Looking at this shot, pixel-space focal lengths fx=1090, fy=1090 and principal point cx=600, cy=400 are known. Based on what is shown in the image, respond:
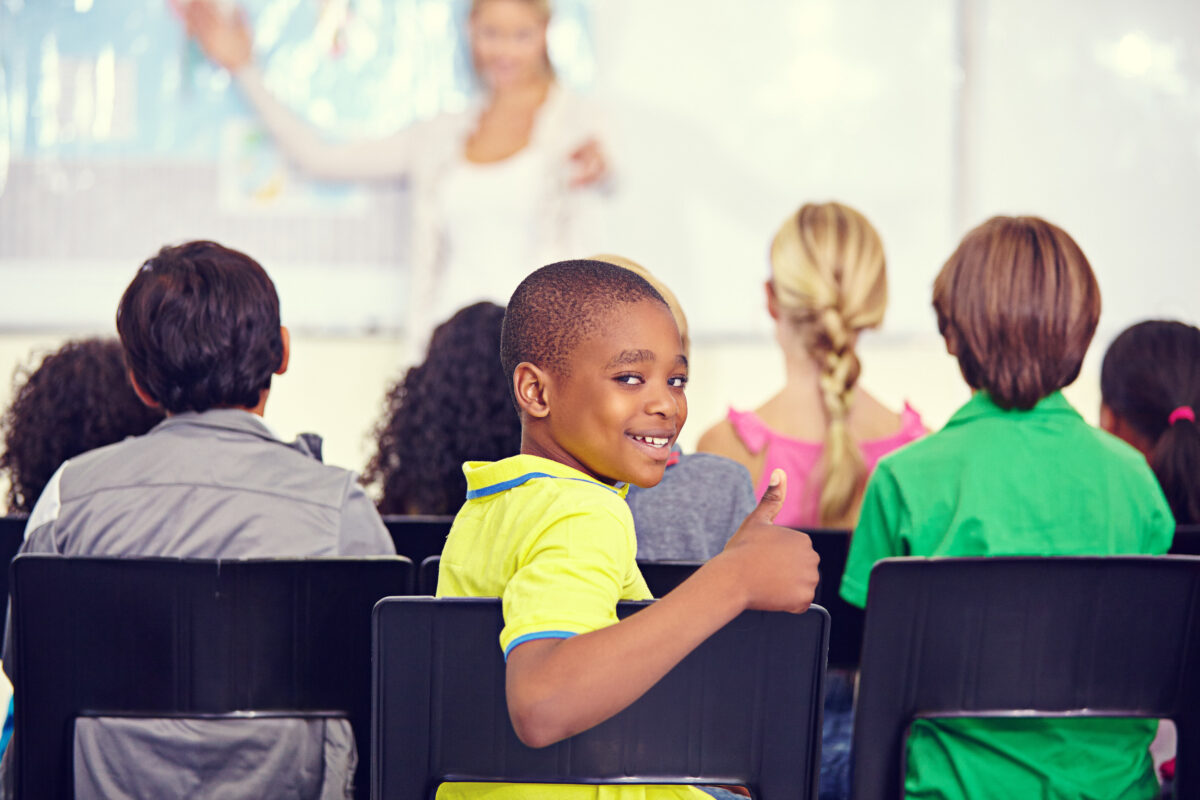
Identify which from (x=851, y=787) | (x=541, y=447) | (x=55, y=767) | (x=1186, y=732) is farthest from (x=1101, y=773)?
(x=55, y=767)

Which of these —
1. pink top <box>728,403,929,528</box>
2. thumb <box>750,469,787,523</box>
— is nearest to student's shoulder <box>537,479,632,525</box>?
thumb <box>750,469,787,523</box>

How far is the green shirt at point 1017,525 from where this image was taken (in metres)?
1.26

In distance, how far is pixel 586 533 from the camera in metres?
0.80

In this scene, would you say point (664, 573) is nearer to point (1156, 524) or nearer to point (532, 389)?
point (532, 389)

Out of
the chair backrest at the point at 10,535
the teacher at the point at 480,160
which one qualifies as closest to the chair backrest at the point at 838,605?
the chair backrest at the point at 10,535

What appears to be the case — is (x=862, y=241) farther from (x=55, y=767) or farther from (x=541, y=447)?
(x=55, y=767)

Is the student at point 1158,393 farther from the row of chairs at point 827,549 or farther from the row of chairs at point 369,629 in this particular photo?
the row of chairs at point 369,629

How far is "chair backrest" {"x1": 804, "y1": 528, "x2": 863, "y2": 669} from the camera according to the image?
155 centimetres

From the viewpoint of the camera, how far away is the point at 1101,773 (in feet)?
4.17

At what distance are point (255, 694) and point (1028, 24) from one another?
11.4 ft

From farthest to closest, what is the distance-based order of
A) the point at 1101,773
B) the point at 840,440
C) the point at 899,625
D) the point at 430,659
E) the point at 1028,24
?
1. the point at 1028,24
2. the point at 840,440
3. the point at 1101,773
4. the point at 899,625
5. the point at 430,659

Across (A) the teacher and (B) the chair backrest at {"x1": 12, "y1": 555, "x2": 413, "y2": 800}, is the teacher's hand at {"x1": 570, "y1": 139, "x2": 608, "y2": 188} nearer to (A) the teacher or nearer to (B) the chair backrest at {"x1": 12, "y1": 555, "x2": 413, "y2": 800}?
(A) the teacher

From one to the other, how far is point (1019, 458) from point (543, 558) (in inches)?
33.5

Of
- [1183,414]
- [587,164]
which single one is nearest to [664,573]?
[1183,414]
